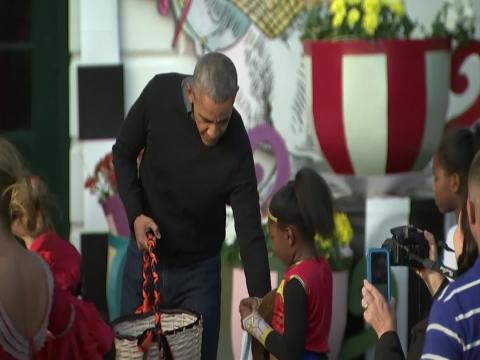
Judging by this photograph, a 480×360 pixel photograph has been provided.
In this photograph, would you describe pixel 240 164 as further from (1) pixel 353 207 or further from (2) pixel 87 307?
(1) pixel 353 207

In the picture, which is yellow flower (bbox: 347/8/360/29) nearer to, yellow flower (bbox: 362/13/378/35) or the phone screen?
yellow flower (bbox: 362/13/378/35)

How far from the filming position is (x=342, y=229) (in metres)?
Result: 6.63

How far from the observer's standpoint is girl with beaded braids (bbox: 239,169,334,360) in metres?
5.12

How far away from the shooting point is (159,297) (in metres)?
5.19

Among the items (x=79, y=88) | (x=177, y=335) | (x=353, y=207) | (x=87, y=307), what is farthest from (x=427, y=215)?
(x=87, y=307)

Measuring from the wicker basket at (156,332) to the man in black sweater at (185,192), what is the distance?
0.18 m

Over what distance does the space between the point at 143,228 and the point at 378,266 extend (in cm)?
127

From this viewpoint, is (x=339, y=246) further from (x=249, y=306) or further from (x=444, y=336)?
(x=444, y=336)

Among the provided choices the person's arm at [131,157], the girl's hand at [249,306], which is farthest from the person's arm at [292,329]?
the person's arm at [131,157]

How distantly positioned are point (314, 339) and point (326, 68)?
5.63ft

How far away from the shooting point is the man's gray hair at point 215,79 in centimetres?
491

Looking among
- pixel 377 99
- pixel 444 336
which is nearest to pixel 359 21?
pixel 377 99

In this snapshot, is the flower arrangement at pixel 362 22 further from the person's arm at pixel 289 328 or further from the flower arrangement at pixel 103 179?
the person's arm at pixel 289 328

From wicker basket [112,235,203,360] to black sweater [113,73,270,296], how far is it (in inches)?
7.8
